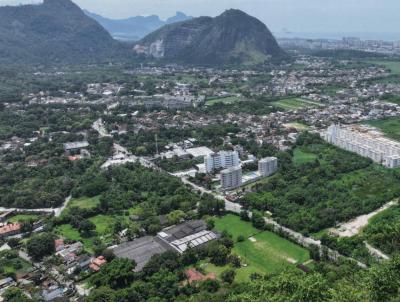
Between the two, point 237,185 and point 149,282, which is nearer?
point 149,282

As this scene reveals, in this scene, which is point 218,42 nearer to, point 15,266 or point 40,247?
point 40,247

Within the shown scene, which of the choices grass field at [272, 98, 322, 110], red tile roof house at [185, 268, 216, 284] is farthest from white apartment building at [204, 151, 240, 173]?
grass field at [272, 98, 322, 110]

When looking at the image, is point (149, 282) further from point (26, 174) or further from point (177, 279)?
point (26, 174)

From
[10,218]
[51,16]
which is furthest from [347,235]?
[51,16]

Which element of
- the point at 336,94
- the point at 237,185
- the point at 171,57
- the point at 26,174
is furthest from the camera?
Result: the point at 171,57

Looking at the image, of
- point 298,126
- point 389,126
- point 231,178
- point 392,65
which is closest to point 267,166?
point 231,178

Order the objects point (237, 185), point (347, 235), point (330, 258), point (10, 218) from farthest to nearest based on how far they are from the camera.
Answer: point (237, 185), point (10, 218), point (347, 235), point (330, 258)
